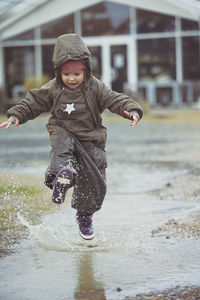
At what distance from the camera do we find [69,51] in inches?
201

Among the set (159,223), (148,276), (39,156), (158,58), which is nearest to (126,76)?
(158,58)

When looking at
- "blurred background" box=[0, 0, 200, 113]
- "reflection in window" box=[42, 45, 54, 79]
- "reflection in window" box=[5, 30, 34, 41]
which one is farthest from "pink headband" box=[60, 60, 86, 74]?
"reflection in window" box=[5, 30, 34, 41]

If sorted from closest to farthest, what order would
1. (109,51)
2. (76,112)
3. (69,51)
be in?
(69,51), (76,112), (109,51)

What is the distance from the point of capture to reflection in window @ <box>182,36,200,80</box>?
2739 cm

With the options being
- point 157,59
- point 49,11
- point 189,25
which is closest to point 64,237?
point 189,25

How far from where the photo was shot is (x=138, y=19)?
27.8 m

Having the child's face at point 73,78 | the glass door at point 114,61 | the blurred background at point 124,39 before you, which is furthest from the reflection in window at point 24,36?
the child's face at point 73,78

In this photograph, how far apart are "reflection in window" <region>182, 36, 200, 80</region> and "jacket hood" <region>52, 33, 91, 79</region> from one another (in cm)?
2256

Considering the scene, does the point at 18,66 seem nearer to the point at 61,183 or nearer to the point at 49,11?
the point at 49,11

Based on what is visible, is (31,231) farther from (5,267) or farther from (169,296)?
(169,296)

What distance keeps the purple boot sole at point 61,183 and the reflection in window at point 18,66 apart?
80.7 ft

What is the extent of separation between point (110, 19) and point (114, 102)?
23.1 m

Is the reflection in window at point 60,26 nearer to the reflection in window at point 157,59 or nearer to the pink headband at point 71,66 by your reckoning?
the reflection in window at point 157,59

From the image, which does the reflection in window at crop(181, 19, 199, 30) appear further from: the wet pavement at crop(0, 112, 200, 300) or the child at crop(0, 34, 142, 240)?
the child at crop(0, 34, 142, 240)
